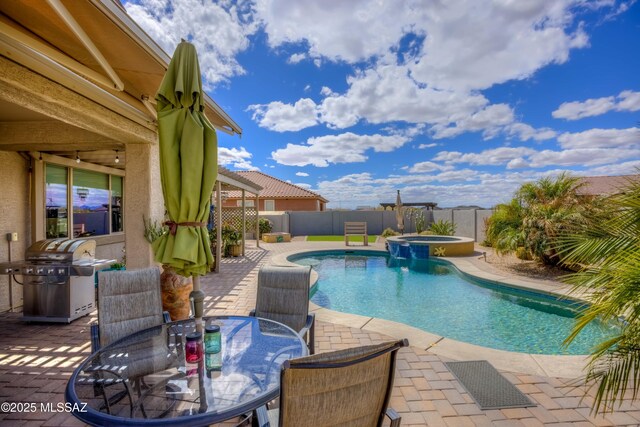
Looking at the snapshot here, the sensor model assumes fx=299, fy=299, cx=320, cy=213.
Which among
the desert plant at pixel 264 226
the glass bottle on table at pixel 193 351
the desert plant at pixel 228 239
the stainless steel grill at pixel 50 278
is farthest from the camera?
the desert plant at pixel 264 226

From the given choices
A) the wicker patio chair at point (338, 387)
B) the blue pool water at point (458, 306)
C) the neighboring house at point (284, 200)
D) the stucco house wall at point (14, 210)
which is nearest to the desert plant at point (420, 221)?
the blue pool water at point (458, 306)

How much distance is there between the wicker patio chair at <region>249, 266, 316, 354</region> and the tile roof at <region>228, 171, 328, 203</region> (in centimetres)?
1949

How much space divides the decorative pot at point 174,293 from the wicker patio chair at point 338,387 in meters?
3.90

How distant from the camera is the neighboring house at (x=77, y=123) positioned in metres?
2.76

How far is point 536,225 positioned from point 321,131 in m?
16.9

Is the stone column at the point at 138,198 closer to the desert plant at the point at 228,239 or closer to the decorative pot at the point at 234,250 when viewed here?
the desert plant at the point at 228,239

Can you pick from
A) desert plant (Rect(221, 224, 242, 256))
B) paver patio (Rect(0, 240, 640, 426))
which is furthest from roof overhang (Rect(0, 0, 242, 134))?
desert plant (Rect(221, 224, 242, 256))

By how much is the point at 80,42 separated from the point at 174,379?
329 cm

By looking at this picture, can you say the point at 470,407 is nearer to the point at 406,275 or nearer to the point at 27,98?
the point at 27,98

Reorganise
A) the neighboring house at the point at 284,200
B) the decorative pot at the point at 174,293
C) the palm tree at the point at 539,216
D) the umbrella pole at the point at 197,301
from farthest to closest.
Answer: the neighboring house at the point at 284,200 < the palm tree at the point at 539,216 < the decorative pot at the point at 174,293 < the umbrella pole at the point at 197,301

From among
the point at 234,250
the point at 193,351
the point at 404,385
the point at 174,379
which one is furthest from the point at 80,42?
the point at 234,250

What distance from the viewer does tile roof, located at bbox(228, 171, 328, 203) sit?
23844 millimetres

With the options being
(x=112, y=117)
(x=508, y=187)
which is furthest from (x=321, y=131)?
(x=112, y=117)

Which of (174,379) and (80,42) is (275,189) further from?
A: (174,379)
